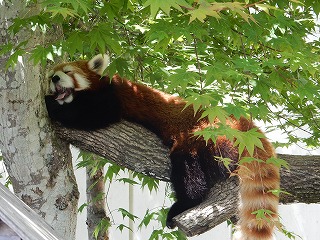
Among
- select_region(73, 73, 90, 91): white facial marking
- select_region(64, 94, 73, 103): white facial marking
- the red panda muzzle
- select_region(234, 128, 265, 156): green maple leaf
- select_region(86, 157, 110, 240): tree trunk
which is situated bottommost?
select_region(86, 157, 110, 240): tree trunk

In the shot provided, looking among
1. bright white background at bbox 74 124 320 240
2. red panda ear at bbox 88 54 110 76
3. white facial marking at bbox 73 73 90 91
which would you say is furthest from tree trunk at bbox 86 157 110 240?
bright white background at bbox 74 124 320 240

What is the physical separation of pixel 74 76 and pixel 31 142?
81 centimetres

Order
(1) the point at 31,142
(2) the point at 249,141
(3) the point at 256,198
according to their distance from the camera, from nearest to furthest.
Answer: (2) the point at 249,141
(3) the point at 256,198
(1) the point at 31,142

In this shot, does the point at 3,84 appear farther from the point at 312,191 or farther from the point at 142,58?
the point at 312,191

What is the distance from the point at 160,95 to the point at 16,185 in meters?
1.10

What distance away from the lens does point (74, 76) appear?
4117 millimetres

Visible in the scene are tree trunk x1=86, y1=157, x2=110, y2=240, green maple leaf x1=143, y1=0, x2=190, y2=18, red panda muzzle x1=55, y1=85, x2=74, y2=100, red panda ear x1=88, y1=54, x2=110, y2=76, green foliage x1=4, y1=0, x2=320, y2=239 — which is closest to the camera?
green maple leaf x1=143, y1=0, x2=190, y2=18

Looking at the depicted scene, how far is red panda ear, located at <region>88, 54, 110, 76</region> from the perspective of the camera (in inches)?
159

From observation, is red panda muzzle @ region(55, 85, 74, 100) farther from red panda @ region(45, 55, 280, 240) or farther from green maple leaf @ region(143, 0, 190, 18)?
green maple leaf @ region(143, 0, 190, 18)

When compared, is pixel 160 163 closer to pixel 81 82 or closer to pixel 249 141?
pixel 81 82

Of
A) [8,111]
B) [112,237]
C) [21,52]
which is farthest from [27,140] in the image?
[112,237]

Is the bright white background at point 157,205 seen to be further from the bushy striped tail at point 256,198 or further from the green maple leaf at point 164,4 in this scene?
the green maple leaf at point 164,4

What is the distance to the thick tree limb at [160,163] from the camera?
3.38 meters

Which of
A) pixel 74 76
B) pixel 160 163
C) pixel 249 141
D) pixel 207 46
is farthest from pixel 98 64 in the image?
pixel 249 141
